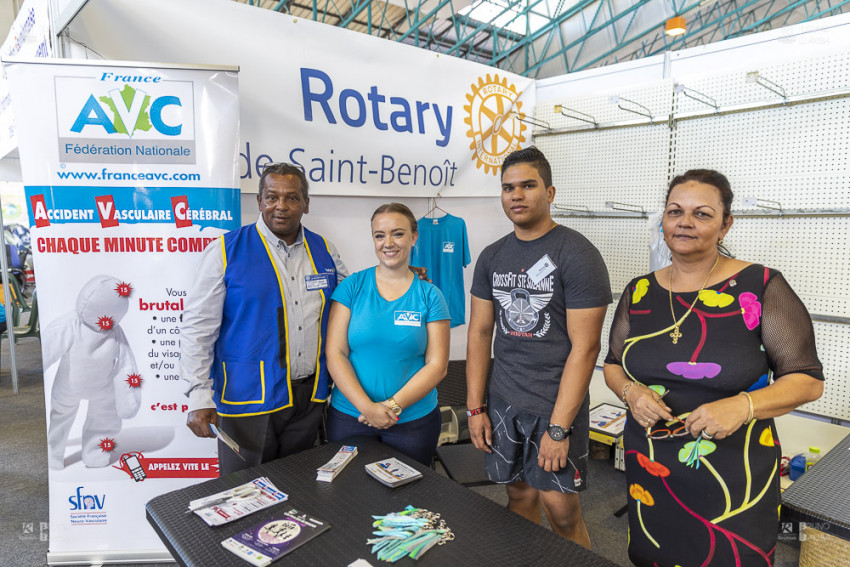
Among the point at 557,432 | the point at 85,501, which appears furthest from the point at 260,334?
the point at 85,501

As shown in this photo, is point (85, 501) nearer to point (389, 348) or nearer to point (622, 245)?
point (389, 348)

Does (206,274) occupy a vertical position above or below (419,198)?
below

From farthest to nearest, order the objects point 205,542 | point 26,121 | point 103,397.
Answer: point 103,397 → point 26,121 → point 205,542

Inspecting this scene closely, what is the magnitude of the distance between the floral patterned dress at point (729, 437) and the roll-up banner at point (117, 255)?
6.08 ft

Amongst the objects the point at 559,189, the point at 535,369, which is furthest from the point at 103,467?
the point at 559,189

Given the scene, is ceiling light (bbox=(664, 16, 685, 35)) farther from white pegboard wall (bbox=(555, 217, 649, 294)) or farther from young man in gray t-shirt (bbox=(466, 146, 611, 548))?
young man in gray t-shirt (bbox=(466, 146, 611, 548))

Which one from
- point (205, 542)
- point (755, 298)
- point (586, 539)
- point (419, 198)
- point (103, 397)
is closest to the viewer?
point (205, 542)

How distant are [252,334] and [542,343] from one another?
1.04m

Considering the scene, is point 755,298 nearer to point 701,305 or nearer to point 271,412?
point 701,305

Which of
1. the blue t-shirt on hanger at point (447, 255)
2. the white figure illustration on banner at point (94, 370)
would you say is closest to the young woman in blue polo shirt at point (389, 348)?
the white figure illustration on banner at point (94, 370)

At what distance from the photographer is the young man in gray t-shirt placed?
5.06 feet

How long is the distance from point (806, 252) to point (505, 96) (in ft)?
7.36

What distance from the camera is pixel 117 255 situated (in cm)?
208

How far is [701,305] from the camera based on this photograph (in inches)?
50.6
